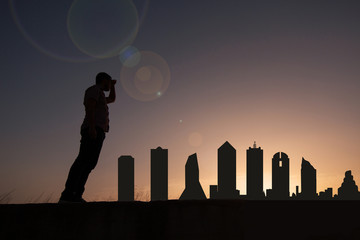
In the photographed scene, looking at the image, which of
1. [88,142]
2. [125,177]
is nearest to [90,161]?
[88,142]

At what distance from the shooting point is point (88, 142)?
4.62 m

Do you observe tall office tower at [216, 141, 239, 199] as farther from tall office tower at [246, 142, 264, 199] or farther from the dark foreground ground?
the dark foreground ground

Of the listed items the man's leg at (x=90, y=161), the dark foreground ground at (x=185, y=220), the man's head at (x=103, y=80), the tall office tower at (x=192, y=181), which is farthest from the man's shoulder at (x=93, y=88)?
the tall office tower at (x=192, y=181)

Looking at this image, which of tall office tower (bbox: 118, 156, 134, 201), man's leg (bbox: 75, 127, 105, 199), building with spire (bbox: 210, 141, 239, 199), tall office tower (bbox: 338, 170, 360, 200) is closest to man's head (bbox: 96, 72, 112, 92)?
man's leg (bbox: 75, 127, 105, 199)

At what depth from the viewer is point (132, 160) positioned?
140ft

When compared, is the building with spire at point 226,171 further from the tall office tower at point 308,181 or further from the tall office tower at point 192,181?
the tall office tower at point 308,181

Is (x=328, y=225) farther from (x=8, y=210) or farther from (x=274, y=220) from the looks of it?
(x=8, y=210)

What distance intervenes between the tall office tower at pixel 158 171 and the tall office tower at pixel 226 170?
27.6 ft

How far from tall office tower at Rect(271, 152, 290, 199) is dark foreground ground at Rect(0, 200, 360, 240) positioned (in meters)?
58.9

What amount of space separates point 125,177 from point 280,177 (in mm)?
32523

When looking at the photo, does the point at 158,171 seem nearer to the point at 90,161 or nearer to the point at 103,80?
the point at 103,80

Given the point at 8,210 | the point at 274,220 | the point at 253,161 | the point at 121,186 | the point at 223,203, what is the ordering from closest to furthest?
the point at 8,210, the point at 223,203, the point at 274,220, the point at 121,186, the point at 253,161

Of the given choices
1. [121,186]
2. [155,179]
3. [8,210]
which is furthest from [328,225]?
[155,179]

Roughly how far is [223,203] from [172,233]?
2.17ft
